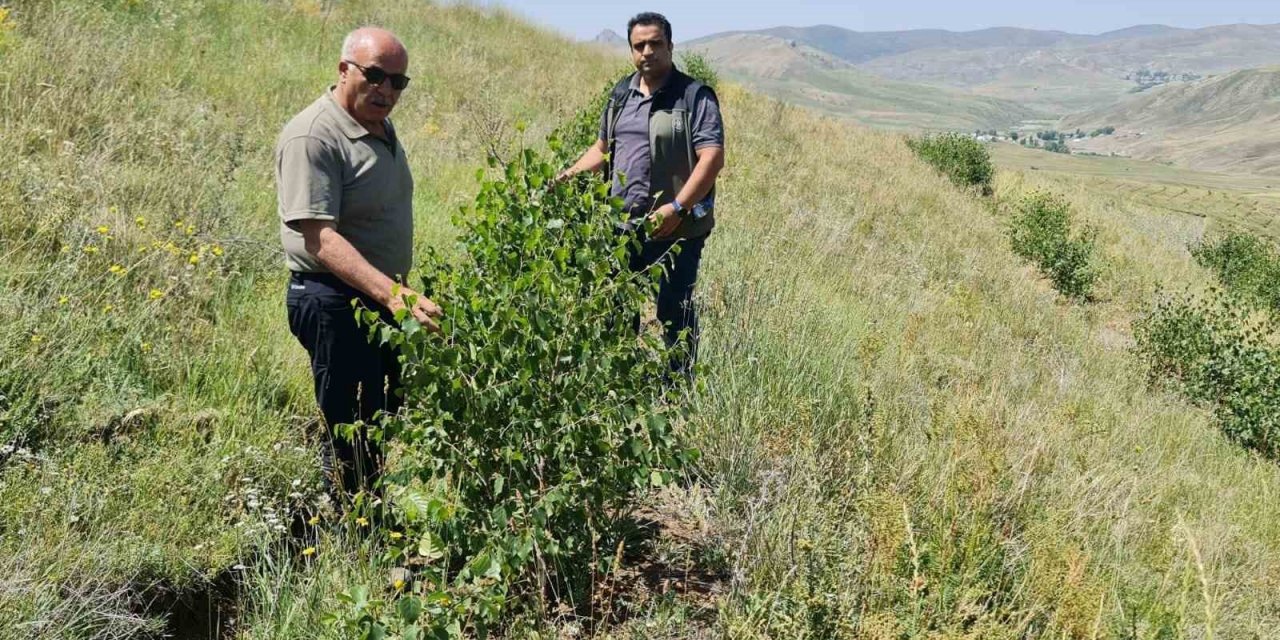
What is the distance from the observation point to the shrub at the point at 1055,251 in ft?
38.7

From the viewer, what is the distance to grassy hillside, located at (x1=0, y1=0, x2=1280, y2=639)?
2436mm

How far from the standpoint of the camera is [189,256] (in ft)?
13.6

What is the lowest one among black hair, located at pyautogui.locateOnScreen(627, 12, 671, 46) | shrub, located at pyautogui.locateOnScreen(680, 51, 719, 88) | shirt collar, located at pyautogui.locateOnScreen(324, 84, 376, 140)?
shirt collar, located at pyautogui.locateOnScreen(324, 84, 376, 140)

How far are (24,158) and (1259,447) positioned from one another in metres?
9.66

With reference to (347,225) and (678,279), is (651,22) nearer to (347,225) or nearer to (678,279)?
(678,279)

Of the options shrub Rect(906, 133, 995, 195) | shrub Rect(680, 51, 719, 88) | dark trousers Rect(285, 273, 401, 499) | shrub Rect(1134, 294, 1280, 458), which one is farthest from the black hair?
shrub Rect(906, 133, 995, 195)

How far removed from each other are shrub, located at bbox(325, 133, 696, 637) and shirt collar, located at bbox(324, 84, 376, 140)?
0.54m

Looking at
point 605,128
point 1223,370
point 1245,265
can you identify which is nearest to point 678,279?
point 605,128

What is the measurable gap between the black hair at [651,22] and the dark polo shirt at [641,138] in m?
0.28

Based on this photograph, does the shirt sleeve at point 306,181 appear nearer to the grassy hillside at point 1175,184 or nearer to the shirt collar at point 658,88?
the shirt collar at point 658,88

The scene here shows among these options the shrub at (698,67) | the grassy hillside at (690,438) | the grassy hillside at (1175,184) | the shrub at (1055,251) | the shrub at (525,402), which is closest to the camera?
the shrub at (525,402)

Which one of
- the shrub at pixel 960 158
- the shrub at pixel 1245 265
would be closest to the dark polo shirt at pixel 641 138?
the shrub at pixel 1245 265

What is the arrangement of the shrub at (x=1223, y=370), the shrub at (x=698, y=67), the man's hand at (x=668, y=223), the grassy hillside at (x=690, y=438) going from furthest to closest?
the shrub at (x=698, y=67) < the shrub at (x=1223, y=370) < the man's hand at (x=668, y=223) < the grassy hillside at (x=690, y=438)

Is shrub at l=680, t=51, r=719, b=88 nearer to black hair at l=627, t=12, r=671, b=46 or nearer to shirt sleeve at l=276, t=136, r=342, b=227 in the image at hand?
black hair at l=627, t=12, r=671, b=46
